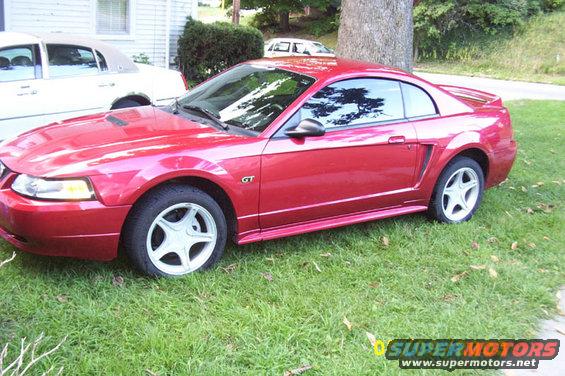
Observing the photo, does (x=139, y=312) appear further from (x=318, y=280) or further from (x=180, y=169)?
(x=318, y=280)

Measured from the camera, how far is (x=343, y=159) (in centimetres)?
441

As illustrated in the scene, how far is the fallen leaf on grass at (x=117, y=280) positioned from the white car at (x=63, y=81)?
323cm

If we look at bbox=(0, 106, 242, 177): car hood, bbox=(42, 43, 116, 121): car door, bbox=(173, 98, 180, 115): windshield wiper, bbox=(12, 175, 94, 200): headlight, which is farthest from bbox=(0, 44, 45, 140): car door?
bbox=(12, 175, 94, 200): headlight

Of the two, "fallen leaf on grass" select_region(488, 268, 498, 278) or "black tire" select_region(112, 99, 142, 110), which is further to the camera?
"black tire" select_region(112, 99, 142, 110)

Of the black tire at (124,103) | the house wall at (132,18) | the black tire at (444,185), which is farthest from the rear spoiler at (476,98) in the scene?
the house wall at (132,18)

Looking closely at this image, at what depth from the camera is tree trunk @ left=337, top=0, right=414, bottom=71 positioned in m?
7.56

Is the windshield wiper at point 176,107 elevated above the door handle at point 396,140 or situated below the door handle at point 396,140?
above

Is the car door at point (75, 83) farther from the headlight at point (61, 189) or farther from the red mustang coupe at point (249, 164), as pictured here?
the headlight at point (61, 189)

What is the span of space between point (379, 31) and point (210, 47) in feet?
22.9

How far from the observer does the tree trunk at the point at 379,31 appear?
7559 mm

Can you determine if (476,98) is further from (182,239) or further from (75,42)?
(75,42)

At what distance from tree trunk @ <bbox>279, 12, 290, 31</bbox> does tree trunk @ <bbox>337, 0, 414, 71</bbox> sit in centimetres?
3794

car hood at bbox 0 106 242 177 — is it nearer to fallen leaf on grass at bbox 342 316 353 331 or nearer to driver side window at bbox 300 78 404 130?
driver side window at bbox 300 78 404 130

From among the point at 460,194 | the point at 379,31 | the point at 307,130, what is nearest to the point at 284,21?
the point at 379,31
